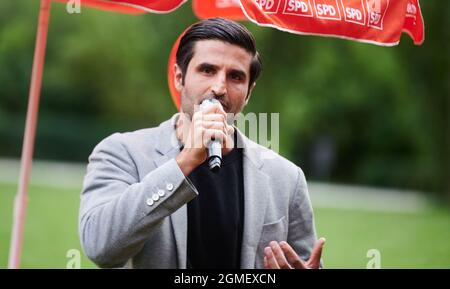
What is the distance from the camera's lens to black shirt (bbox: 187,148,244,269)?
3119 millimetres

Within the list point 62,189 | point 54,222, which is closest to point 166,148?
point 54,222

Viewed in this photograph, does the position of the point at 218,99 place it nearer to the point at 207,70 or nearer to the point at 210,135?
the point at 207,70

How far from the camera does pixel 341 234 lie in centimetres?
1121

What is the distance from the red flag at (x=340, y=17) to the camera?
3.38m

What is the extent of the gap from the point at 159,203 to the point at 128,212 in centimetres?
12

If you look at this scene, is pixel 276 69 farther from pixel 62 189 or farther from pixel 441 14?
pixel 62 189

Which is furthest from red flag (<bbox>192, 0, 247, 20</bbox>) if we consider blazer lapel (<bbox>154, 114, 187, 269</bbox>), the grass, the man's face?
the grass

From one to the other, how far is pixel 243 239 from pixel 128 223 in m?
0.60

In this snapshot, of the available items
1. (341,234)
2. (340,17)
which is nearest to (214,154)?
(340,17)

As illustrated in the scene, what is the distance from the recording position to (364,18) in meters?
3.53

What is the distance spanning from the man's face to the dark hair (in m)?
0.02

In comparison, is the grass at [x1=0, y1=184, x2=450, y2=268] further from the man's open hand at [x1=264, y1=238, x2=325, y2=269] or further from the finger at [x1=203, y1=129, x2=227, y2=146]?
the finger at [x1=203, y1=129, x2=227, y2=146]

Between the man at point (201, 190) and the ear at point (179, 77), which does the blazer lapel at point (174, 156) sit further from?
the ear at point (179, 77)

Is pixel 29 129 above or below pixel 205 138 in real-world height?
above
